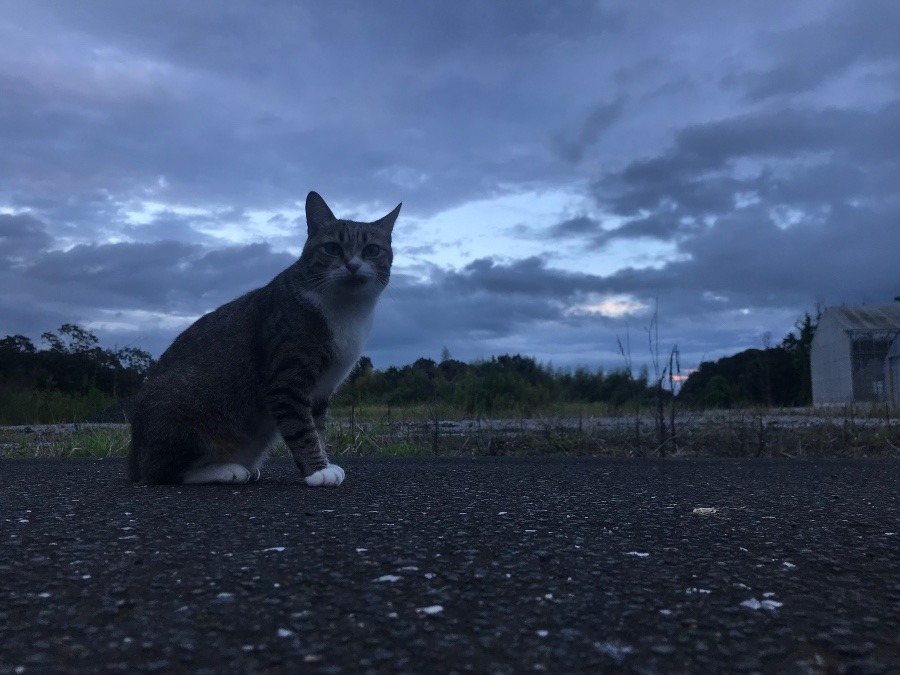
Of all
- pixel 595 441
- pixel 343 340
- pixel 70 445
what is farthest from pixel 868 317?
pixel 343 340

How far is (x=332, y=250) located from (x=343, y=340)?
64 centimetres

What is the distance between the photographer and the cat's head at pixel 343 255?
4.59 metres

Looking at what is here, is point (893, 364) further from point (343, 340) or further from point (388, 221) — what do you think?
point (343, 340)

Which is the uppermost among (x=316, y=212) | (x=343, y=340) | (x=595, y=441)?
(x=316, y=212)

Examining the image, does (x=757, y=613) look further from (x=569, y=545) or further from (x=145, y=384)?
(x=145, y=384)

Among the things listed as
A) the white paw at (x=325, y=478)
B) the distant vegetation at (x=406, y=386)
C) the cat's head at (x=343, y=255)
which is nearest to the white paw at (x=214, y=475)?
the white paw at (x=325, y=478)

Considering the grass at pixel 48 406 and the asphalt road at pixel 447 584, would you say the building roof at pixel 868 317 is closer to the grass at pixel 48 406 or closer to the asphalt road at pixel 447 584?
the grass at pixel 48 406

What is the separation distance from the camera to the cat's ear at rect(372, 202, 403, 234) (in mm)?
5270

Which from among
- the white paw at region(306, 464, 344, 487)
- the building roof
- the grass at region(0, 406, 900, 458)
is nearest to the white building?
the building roof

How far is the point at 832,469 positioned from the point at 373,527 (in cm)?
425

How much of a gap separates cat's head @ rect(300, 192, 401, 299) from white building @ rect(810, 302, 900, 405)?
2451 centimetres

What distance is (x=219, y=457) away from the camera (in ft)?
14.6

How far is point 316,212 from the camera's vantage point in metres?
5.03

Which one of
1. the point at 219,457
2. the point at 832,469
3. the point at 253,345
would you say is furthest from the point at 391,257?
the point at 832,469
